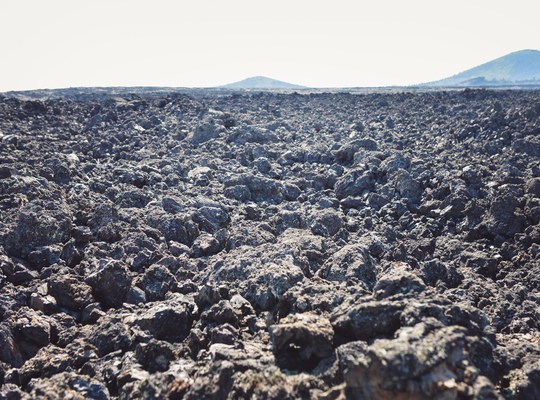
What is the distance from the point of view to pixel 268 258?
20.1 ft

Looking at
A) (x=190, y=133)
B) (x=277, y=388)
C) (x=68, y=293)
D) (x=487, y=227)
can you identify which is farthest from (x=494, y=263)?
(x=190, y=133)

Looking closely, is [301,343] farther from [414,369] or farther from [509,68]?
[509,68]

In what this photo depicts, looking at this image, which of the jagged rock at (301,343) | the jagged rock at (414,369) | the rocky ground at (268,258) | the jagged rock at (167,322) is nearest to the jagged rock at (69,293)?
the rocky ground at (268,258)

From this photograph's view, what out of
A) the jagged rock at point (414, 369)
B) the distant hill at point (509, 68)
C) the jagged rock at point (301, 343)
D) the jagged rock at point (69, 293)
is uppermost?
the distant hill at point (509, 68)

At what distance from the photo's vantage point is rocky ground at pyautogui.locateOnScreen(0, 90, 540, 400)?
138 inches

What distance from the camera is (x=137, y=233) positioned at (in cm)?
714

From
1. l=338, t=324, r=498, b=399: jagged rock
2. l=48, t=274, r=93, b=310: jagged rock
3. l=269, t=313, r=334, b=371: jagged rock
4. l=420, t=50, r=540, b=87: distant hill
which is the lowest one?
l=48, t=274, r=93, b=310: jagged rock

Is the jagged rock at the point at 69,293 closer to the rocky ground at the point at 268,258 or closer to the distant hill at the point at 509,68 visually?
the rocky ground at the point at 268,258

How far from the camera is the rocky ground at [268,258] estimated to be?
3.52 meters

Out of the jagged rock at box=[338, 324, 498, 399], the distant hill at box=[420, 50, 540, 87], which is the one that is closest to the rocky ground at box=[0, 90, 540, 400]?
the jagged rock at box=[338, 324, 498, 399]

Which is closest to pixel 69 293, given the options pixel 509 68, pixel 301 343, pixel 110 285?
pixel 110 285

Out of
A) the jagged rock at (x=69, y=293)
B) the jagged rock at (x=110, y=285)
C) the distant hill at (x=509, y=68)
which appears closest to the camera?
the jagged rock at (x=69, y=293)

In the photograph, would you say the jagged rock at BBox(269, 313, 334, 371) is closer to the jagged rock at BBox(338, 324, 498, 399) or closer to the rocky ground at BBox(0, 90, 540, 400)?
the rocky ground at BBox(0, 90, 540, 400)

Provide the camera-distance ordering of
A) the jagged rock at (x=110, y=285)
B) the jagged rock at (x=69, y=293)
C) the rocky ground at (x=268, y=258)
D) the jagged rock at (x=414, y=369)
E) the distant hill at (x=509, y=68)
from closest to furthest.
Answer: the jagged rock at (x=414, y=369)
the rocky ground at (x=268, y=258)
the jagged rock at (x=69, y=293)
the jagged rock at (x=110, y=285)
the distant hill at (x=509, y=68)
